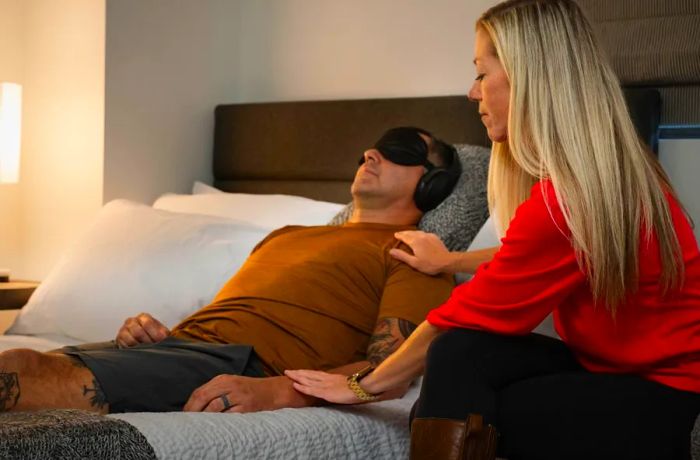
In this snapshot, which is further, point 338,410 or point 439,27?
point 439,27

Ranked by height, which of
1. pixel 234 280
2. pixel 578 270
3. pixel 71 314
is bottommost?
pixel 71 314

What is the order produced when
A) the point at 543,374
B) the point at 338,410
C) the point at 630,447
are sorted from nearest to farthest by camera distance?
the point at 630,447 → the point at 543,374 → the point at 338,410

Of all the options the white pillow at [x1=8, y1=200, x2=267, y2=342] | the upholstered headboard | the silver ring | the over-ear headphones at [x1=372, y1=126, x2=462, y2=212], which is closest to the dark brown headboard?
the upholstered headboard

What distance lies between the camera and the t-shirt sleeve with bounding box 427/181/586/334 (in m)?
1.52

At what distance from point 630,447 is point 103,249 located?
5.58 ft

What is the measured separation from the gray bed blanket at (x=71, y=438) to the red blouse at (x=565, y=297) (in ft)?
1.63

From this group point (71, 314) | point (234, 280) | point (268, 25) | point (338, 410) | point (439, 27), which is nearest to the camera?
point (338, 410)

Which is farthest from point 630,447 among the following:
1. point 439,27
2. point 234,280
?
point 439,27

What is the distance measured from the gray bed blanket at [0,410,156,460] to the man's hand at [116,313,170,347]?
1.80ft

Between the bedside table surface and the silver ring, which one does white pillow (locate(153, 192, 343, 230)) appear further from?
the silver ring

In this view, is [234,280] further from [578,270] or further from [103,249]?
[578,270]

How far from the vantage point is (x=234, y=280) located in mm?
2283

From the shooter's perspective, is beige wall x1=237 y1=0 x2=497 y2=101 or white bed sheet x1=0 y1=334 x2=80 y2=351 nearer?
white bed sheet x1=0 y1=334 x2=80 y2=351

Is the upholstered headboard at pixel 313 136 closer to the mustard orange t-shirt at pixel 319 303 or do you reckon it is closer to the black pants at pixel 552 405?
the mustard orange t-shirt at pixel 319 303
